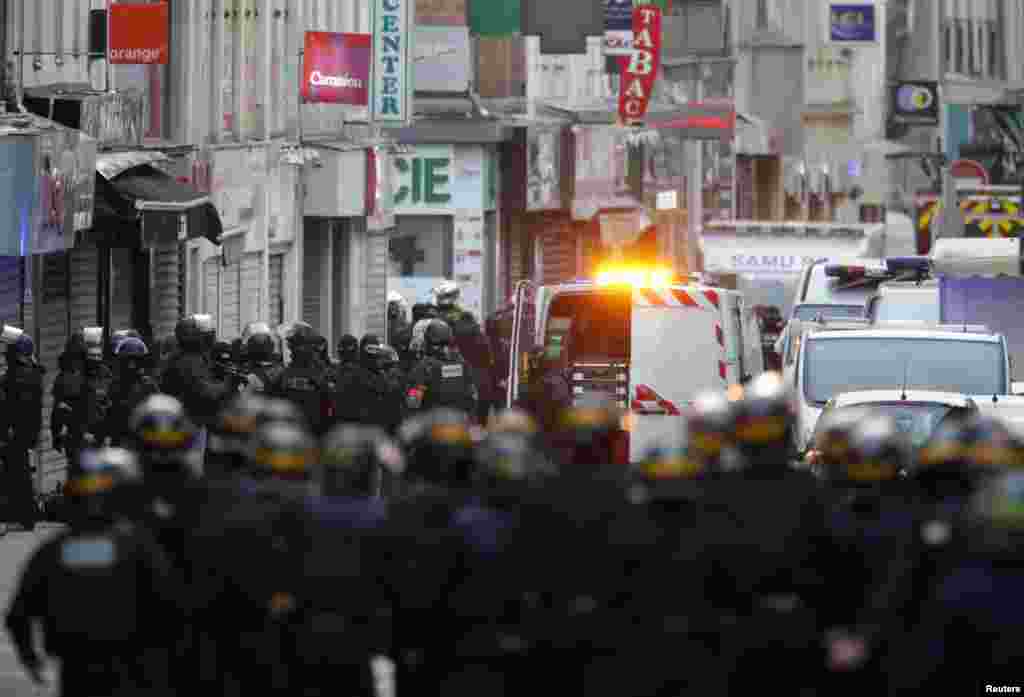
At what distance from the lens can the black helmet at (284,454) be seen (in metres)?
10.4

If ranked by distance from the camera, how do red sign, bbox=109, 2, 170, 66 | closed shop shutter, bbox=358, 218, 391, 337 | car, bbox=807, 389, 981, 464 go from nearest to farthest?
car, bbox=807, 389, 981, 464
red sign, bbox=109, 2, 170, 66
closed shop shutter, bbox=358, 218, 391, 337

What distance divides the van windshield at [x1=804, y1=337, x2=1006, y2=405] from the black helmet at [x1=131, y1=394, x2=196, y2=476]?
540 inches

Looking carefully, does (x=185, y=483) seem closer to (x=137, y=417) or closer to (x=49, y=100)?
(x=137, y=417)

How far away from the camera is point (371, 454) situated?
34.7 feet

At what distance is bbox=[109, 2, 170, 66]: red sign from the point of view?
27.2m

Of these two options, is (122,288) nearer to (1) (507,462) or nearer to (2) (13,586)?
(2) (13,586)

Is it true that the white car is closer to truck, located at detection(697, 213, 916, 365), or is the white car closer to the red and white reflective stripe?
the red and white reflective stripe

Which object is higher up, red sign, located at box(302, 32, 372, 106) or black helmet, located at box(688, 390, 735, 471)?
red sign, located at box(302, 32, 372, 106)

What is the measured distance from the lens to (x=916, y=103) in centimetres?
8156

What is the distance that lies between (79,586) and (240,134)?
26.2m

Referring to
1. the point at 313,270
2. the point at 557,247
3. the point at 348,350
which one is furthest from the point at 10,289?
the point at 557,247

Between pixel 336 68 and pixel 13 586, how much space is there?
55.2 feet

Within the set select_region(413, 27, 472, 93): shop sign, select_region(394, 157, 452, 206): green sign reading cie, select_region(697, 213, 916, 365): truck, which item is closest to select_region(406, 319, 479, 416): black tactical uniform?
select_region(394, 157, 452, 206): green sign reading cie

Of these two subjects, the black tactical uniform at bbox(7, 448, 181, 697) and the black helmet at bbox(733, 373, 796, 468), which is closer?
the black tactical uniform at bbox(7, 448, 181, 697)
